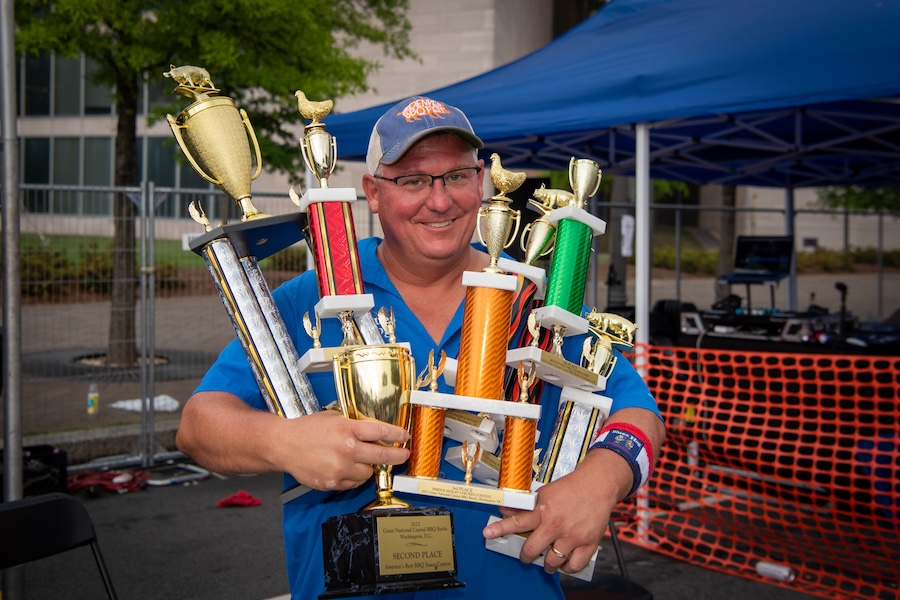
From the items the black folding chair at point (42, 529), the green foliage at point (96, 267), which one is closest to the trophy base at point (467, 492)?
the black folding chair at point (42, 529)

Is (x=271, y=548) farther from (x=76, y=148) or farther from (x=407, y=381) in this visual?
(x=76, y=148)

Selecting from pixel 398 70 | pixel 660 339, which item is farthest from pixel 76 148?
pixel 660 339

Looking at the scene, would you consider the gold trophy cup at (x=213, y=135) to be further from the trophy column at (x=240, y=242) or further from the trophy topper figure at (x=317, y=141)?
the trophy topper figure at (x=317, y=141)

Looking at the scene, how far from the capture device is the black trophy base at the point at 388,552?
1551mm

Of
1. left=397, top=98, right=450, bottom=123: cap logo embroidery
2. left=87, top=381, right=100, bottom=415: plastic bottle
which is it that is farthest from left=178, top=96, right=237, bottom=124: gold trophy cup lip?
left=87, top=381, right=100, bottom=415: plastic bottle

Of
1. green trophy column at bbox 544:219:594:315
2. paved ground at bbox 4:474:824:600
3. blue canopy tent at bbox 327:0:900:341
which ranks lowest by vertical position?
paved ground at bbox 4:474:824:600

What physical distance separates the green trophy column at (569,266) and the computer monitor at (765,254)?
7.86 m

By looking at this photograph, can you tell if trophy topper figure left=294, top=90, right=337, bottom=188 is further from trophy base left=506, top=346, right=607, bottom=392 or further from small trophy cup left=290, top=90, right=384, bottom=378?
trophy base left=506, top=346, right=607, bottom=392

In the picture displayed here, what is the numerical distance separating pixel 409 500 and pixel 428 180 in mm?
685

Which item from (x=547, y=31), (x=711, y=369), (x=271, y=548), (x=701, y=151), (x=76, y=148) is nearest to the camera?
(x=271, y=548)

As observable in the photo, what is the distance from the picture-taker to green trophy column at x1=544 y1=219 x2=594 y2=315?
1782 millimetres

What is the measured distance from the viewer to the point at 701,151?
8.93m

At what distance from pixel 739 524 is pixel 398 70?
1851 cm

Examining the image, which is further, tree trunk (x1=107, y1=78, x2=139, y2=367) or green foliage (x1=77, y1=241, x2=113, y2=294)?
tree trunk (x1=107, y1=78, x2=139, y2=367)
